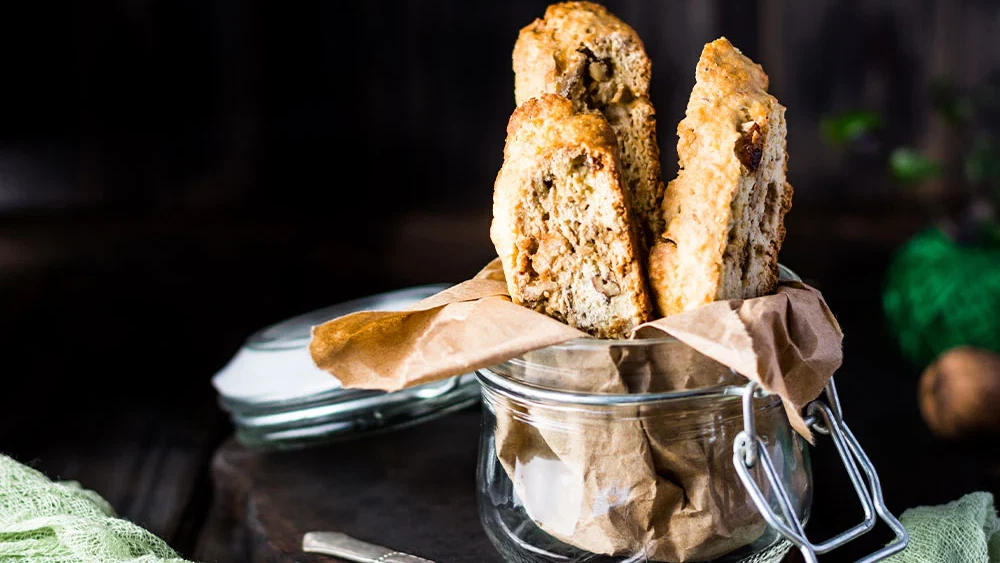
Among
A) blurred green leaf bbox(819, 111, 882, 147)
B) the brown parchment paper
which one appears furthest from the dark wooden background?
the brown parchment paper

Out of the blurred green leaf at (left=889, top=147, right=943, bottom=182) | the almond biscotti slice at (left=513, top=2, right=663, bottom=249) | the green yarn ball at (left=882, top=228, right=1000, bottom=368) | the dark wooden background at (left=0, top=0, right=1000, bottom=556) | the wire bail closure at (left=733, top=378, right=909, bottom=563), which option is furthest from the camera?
the dark wooden background at (left=0, top=0, right=1000, bottom=556)

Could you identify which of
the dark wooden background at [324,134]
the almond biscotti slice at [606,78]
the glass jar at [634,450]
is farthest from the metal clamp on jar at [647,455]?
the dark wooden background at [324,134]

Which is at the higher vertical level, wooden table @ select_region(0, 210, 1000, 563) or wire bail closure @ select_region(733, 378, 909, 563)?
wire bail closure @ select_region(733, 378, 909, 563)

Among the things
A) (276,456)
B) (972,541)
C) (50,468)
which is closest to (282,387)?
(276,456)

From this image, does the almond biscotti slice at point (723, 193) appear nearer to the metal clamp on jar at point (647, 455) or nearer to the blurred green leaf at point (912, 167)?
the metal clamp on jar at point (647, 455)

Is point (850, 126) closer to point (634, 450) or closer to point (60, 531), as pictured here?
point (634, 450)

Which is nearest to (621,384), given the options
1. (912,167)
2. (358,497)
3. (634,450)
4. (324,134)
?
(634,450)

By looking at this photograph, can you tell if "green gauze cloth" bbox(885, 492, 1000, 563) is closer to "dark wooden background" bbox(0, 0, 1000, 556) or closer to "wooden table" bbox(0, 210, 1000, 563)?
"wooden table" bbox(0, 210, 1000, 563)
